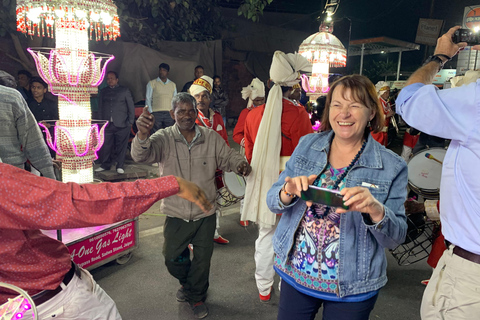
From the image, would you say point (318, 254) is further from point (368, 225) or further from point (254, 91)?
point (254, 91)

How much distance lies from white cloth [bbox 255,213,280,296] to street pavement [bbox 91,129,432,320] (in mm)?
179

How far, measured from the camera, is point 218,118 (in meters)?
4.88

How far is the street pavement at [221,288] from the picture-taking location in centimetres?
309

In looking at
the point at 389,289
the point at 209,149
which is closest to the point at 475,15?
the point at 389,289

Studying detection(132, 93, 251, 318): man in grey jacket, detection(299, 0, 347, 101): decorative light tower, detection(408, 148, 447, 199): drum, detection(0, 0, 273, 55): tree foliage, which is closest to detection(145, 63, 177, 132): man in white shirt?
detection(0, 0, 273, 55): tree foliage

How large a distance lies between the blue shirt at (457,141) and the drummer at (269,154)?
1664mm

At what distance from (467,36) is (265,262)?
2.30 m

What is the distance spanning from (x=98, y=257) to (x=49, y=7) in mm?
2572

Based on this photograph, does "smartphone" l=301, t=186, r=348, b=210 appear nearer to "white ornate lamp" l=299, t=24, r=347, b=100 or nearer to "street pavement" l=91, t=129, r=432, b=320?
"street pavement" l=91, t=129, r=432, b=320

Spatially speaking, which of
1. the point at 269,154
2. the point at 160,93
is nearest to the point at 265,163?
the point at 269,154

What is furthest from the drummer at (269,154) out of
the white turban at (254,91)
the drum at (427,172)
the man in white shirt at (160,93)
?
the man in white shirt at (160,93)

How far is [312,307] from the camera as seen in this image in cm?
176

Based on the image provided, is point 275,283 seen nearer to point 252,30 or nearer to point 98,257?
point 98,257

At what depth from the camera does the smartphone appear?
4.36ft
